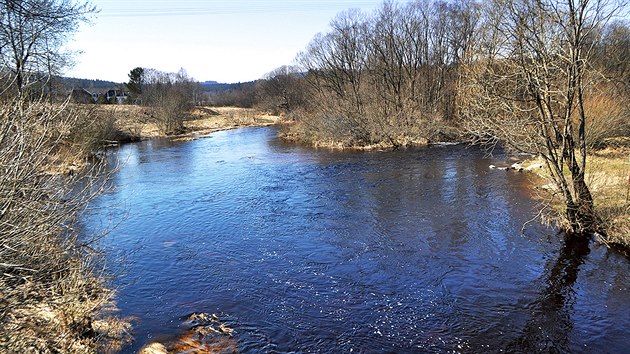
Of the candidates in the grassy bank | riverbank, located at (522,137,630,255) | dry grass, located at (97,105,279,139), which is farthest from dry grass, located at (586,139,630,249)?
dry grass, located at (97,105,279,139)

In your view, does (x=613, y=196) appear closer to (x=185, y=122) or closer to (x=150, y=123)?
(x=150, y=123)

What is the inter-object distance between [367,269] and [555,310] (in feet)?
12.9

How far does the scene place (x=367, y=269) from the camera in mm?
10078

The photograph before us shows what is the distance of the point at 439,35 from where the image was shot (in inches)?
1624

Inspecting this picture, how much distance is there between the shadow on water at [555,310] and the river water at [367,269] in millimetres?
31

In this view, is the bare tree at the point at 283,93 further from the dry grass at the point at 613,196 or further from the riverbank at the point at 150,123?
the dry grass at the point at 613,196

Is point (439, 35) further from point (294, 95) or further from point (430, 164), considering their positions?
point (294, 95)

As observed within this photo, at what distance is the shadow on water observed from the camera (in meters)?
7.01

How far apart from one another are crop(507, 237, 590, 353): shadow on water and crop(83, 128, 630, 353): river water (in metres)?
0.03

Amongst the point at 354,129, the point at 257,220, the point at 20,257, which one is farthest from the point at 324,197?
the point at 354,129

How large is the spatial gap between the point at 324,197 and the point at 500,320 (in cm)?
1002

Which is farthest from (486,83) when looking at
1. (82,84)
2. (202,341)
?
(82,84)

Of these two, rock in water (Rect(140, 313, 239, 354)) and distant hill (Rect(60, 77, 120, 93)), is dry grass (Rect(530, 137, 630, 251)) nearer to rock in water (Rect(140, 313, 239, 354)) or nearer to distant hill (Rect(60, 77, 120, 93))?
rock in water (Rect(140, 313, 239, 354))

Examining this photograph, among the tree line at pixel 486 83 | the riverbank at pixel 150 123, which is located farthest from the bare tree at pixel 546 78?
the riverbank at pixel 150 123
